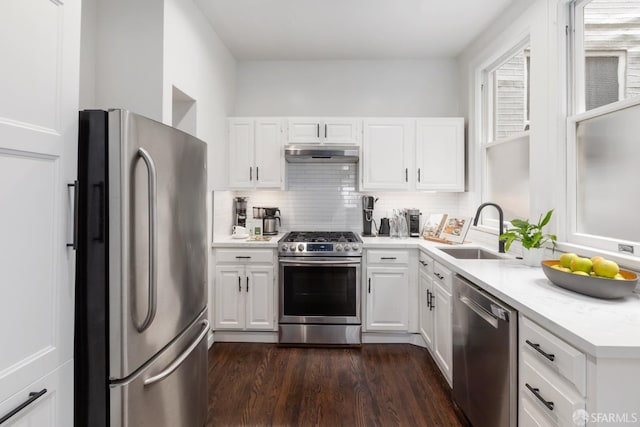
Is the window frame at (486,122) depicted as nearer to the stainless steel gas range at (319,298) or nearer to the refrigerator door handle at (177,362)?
the stainless steel gas range at (319,298)

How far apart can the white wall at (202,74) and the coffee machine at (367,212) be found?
4.95ft

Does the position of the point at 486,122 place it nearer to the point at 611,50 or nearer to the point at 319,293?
the point at 611,50

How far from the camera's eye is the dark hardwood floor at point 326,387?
201 cm

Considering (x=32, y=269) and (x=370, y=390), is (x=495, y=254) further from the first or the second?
(x=32, y=269)

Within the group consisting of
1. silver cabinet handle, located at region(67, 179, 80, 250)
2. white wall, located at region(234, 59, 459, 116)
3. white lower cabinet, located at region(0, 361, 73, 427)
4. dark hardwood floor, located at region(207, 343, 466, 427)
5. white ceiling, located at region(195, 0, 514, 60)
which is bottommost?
dark hardwood floor, located at region(207, 343, 466, 427)

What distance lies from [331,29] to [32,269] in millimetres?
2911

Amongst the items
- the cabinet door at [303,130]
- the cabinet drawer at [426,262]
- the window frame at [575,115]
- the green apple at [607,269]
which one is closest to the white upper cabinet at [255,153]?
the cabinet door at [303,130]

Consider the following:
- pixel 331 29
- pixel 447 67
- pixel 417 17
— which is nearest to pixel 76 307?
pixel 331 29

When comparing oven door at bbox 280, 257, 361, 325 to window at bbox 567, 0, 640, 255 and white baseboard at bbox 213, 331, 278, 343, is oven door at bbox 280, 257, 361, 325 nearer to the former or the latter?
white baseboard at bbox 213, 331, 278, 343

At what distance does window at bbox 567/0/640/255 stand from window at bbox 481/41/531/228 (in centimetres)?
51

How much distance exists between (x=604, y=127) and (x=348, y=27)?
2128 mm

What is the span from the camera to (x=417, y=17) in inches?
109

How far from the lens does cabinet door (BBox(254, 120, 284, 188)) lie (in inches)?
131

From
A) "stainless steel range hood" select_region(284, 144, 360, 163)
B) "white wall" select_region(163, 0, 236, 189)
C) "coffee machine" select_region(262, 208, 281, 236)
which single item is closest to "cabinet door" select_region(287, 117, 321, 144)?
"stainless steel range hood" select_region(284, 144, 360, 163)
